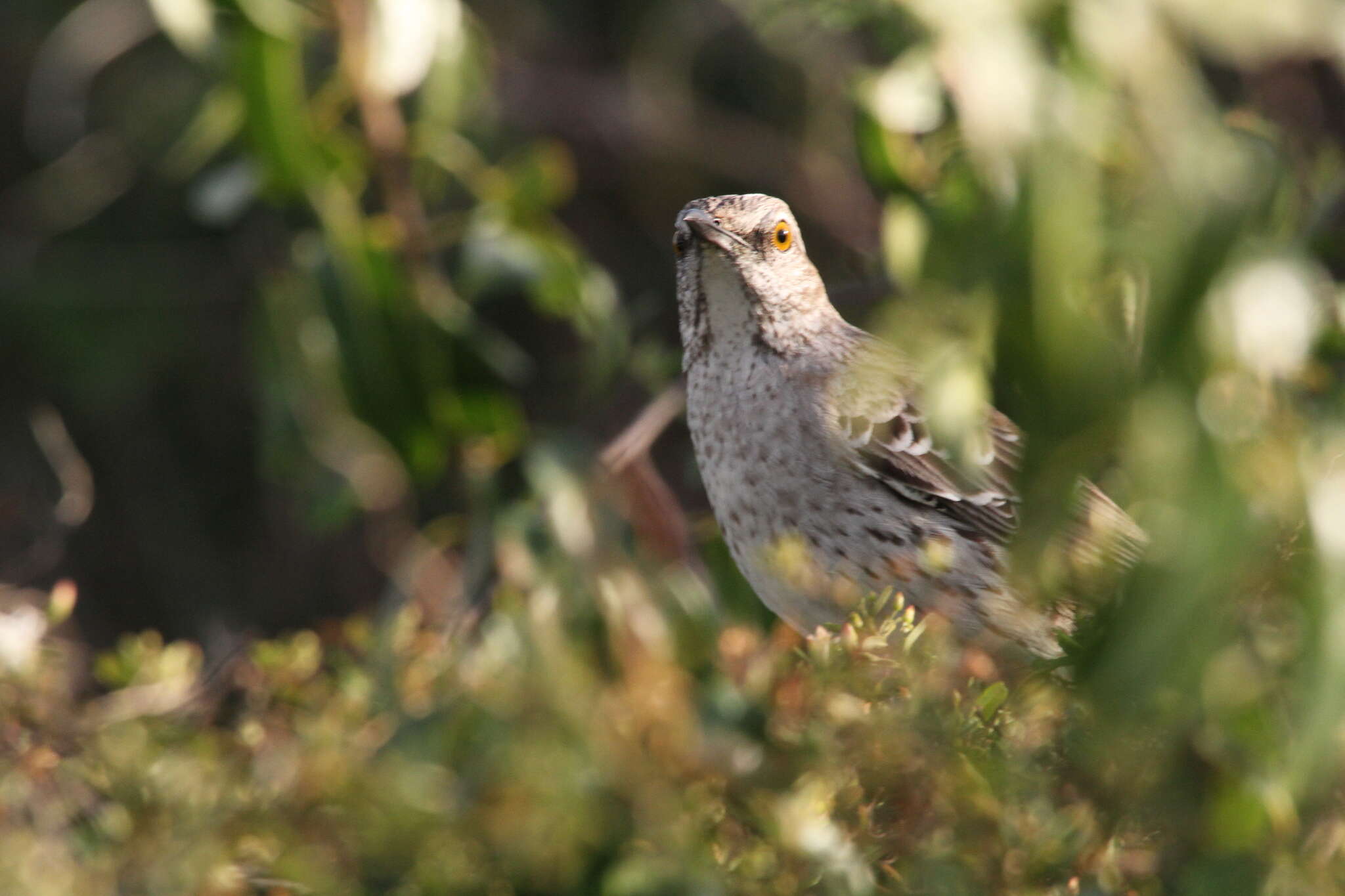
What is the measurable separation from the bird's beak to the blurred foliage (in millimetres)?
353

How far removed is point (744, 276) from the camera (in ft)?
11.0

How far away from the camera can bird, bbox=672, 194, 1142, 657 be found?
3.12m

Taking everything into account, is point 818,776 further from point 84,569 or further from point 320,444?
point 84,569

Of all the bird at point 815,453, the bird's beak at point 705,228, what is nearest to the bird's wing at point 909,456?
the bird at point 815,453

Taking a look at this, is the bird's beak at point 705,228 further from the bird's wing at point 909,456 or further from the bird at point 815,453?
the bird's wing at point 909,456

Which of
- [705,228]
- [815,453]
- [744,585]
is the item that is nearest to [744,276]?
[705,228]

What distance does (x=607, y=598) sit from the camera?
3105 millimetres

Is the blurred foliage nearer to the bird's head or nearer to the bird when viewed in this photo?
the bird

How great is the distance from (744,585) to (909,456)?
53 centimetres

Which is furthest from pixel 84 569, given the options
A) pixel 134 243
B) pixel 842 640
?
pixel 842 640

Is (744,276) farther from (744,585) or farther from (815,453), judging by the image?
(744,585)

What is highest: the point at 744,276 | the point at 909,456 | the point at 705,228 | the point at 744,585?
the point at 705,228

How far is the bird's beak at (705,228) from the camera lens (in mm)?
3209

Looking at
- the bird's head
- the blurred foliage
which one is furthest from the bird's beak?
the blurred foliage
